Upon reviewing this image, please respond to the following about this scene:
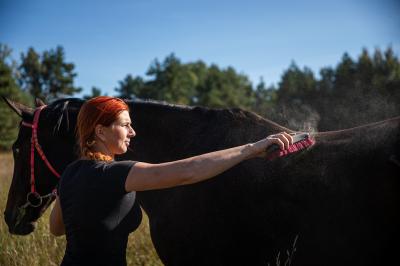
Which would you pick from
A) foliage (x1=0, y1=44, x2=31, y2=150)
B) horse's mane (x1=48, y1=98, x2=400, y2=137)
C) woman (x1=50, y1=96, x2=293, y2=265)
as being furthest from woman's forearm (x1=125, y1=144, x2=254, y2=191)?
foliage (x1=0, y1=44, x2=31, y2=150)

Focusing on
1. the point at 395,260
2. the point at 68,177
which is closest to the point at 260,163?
the point at 395,260

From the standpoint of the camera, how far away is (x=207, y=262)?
2.75 metres

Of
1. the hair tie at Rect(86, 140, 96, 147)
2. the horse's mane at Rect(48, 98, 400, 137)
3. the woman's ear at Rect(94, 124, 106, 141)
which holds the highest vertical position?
the horse's mane at Rect(48, 98, 400, 137)

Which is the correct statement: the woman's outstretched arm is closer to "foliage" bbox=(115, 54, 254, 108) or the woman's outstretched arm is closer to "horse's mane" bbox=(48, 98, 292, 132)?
"horse's mane" bbox=(48, 98, 292, 132)

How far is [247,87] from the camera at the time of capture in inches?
3410

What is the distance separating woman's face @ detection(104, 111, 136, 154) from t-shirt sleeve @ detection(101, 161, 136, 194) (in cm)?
19

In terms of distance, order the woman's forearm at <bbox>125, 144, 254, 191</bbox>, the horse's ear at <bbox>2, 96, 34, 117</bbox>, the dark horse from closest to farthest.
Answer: the woman's forearm at <bbox>125, 144, 254, 191</bbox> → the dark horse → the horse's ear at <bbox>2, 96, 34, 117</bbox>

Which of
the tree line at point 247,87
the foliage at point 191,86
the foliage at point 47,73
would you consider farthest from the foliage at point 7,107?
the foliage at point 191,86

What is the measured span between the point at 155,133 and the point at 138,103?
41cm

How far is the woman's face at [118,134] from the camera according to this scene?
1859 millimetres

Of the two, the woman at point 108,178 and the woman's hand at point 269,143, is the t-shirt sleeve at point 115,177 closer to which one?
the woman at point 108,178

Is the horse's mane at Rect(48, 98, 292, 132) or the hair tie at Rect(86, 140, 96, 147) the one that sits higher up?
the horse's mane at Rect(48, 98, 292, 132)

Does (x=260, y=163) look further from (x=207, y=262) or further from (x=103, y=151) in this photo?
(x=103, y=151)

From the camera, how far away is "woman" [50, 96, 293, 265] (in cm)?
170
